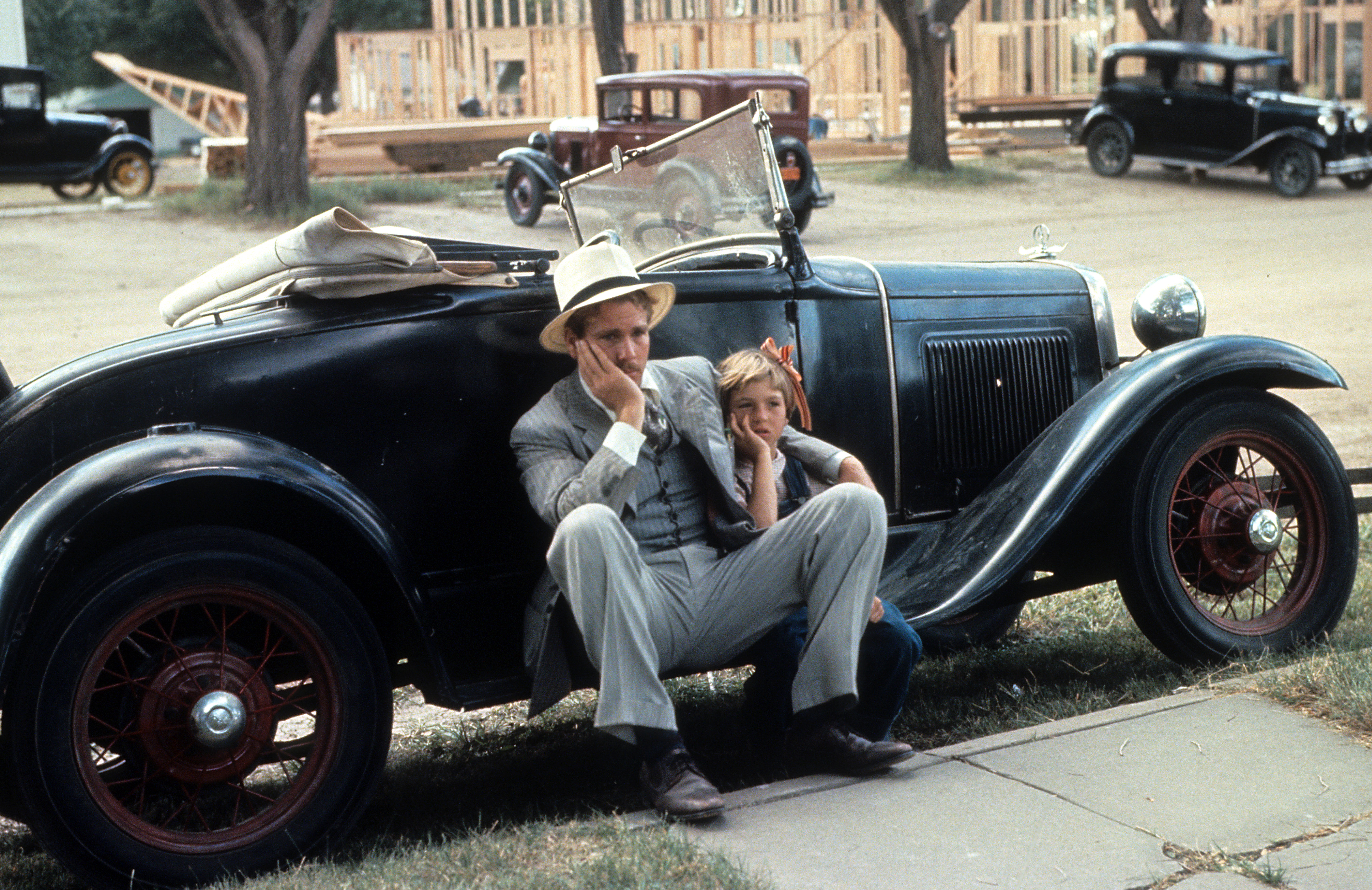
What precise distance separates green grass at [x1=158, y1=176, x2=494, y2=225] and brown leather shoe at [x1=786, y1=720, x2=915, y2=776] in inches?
512

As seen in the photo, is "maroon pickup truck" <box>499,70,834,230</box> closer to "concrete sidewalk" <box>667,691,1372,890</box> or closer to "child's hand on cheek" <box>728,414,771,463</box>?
"child's hand on cheek" <box>728,414,771,463</box>

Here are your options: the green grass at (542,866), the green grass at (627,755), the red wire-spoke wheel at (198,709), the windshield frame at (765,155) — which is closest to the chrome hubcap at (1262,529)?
the green grass at (627,755)

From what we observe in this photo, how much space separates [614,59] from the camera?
18.8m

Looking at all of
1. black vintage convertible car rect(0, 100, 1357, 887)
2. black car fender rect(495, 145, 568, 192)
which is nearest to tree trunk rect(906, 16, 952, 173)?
black car fender rect(495, 145, 568, 192)

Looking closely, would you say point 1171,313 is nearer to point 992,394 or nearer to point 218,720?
point 992,394

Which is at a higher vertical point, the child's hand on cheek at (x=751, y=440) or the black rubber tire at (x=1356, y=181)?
the black rubber tire at (x=1356, y=181)

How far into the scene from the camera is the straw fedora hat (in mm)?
3404

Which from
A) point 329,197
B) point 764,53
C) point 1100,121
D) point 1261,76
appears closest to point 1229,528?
point 329,197

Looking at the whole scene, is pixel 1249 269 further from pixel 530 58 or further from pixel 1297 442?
pixel 530 58

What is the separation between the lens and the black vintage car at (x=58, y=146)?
63.2 ft

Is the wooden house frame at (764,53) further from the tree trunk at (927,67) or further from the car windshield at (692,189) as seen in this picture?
the car windshield at (692,189)

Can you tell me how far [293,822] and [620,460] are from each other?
3.38ft

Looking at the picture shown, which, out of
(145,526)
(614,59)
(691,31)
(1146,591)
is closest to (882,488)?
(1146,591)

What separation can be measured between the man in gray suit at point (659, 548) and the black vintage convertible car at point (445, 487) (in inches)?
8.7
